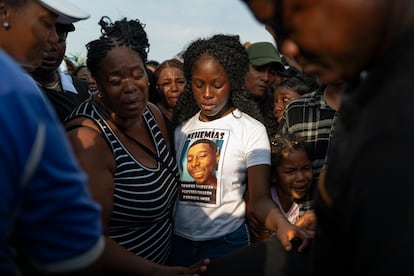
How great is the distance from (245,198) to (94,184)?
99 cm

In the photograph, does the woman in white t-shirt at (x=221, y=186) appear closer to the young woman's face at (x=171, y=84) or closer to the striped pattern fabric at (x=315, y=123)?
the striped pattern fabric at (x=315, y=123)

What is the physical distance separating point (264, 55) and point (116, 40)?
2715mm

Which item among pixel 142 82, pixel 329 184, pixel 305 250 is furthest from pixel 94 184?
pixel 329 184

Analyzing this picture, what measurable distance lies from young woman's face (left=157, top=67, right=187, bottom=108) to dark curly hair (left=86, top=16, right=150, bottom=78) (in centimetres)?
177

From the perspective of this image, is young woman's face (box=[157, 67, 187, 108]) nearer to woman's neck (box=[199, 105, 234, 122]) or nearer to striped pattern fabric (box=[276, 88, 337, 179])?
woman's neck (box=[199, 105, 234, 122])

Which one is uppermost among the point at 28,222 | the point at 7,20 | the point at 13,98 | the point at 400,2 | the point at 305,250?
the point at 7,20

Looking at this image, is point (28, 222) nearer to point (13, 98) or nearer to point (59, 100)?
point (13, 98)

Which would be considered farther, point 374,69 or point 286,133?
point 286,133

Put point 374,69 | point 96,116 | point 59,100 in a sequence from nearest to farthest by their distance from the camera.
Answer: point 374,69, point 96,116, point 59,100

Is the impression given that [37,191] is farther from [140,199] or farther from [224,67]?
[224,67]

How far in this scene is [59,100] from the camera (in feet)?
10.2

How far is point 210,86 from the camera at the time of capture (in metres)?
2.73

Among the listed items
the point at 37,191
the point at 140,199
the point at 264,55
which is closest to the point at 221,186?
the point at 140,199

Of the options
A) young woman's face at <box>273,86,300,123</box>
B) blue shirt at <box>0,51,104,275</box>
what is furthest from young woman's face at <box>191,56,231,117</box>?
blue shirt at <box>0,51,104,275</box>
